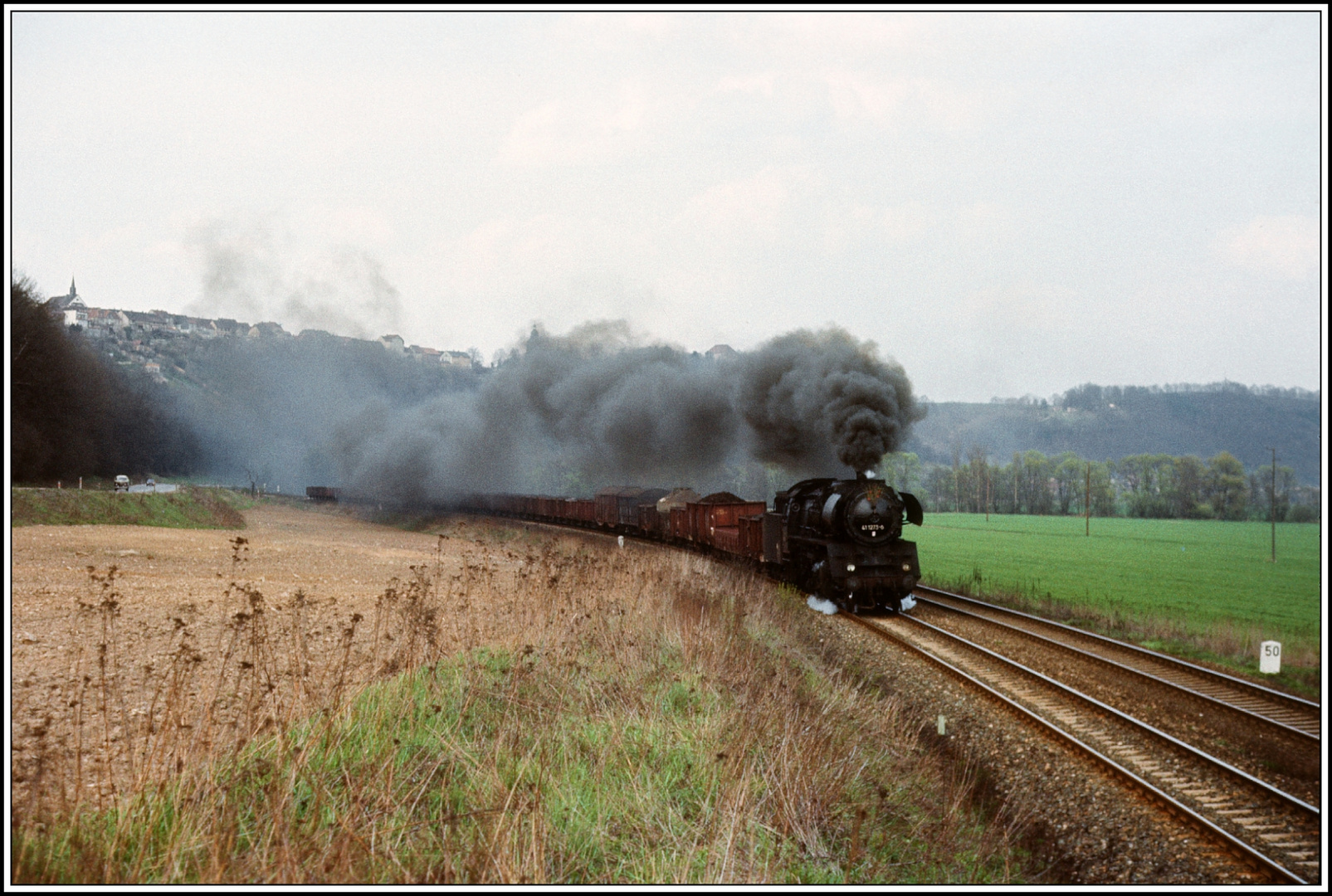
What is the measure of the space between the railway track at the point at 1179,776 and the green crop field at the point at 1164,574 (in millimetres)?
1880

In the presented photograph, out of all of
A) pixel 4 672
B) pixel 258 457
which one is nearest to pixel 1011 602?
pixel 4 672

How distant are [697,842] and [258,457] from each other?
95034mm

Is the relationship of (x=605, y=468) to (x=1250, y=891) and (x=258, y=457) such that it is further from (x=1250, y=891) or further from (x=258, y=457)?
(x=258, y=457)

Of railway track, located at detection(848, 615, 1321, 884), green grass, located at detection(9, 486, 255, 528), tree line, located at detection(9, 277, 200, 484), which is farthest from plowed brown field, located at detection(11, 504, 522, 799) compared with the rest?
railway track, located at detection(848, 615, 1321, 884)

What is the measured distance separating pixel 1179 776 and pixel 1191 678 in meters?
4.92

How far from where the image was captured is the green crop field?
17250 millimetres

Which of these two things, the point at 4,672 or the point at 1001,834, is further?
the point at 1001,834

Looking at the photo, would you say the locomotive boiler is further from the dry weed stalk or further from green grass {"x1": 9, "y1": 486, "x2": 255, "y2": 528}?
green grass {"x1": 9, "y1": 486, "x2": 255, "y2": 528}

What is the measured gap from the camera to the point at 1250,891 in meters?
2.92

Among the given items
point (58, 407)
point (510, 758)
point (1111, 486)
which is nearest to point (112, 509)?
point (58, 407)

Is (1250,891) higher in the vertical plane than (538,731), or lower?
higher

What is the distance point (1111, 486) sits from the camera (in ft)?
187

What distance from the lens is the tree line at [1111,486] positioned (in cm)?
1368

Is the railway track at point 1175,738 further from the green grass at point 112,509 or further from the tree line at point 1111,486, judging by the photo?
the green grass at point 112,509
